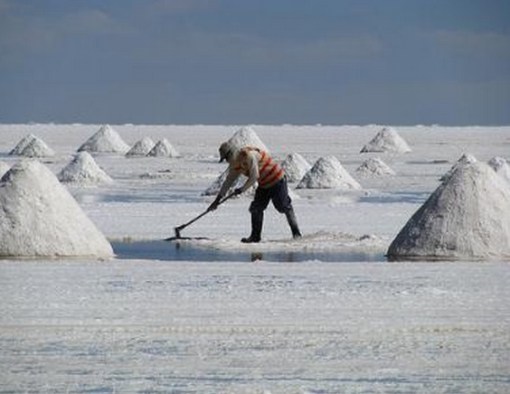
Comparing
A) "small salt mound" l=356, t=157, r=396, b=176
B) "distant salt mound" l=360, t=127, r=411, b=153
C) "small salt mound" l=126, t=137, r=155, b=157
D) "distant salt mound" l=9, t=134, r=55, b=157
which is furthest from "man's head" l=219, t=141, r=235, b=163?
"distant salt mound" l=360, t=127, r=411, b=153

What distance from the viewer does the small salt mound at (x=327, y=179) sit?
19016 mm

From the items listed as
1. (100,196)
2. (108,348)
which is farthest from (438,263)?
(100,196)

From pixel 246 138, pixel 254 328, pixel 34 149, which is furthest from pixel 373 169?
pixel 254 328

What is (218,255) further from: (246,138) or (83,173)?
(246,138)

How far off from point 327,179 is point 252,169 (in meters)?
8.52

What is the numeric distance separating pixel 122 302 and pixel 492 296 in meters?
1.88

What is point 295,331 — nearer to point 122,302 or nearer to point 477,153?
point 122,302

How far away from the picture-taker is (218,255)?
998cm

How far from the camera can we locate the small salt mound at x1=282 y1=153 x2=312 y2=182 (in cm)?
2098

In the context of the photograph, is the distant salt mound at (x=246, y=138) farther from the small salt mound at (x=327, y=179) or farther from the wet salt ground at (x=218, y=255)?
the wet salt ground at (x=218, y=255)

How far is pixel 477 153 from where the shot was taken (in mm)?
35125

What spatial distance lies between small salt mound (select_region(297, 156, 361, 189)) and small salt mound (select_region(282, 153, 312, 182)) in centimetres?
152

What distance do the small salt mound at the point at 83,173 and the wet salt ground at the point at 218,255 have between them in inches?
370

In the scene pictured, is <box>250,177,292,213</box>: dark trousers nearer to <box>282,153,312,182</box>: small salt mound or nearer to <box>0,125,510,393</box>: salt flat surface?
<box>0,125,510,393</box>: salt flat surface
